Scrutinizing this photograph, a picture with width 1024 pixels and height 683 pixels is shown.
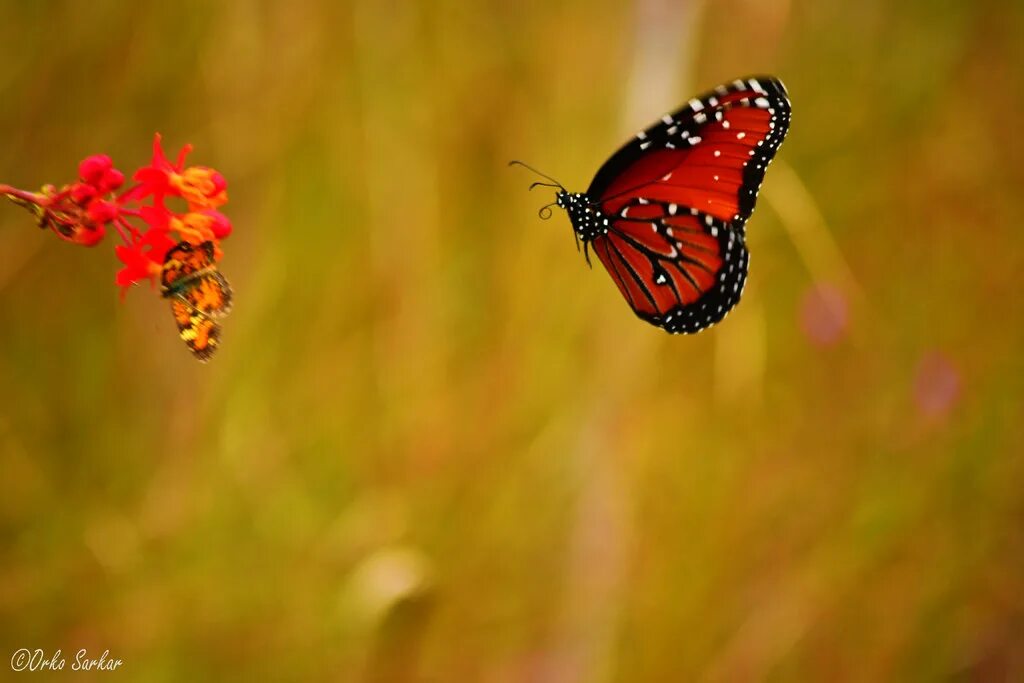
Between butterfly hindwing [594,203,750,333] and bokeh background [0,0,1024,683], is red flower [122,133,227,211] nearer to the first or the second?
butterfly hindwing [594,203,750,333]

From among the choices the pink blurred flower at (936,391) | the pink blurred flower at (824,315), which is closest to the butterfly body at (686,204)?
the pink blurred flower at (824,315)

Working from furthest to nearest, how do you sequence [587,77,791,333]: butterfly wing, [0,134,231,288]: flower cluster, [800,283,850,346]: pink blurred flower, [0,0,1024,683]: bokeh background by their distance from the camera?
[800,283,850,346]: pink blurred flower, [0,0,1024,683]: bokeh background, [587,77,791,333]: butterfly wing, [0,134,231,288]: flower cluster

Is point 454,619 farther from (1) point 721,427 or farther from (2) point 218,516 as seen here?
(1) point 721,427

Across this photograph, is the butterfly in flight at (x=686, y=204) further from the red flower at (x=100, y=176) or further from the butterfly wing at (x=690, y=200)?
the red flower at (x=100, y=176)

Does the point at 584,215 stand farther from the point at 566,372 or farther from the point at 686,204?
the point at 566,372

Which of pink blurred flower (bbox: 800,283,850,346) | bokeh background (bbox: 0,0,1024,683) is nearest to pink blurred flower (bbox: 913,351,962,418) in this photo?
bokeh background (bbox: 0,0,1024,683)

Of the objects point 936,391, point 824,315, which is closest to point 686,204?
point 824,315
